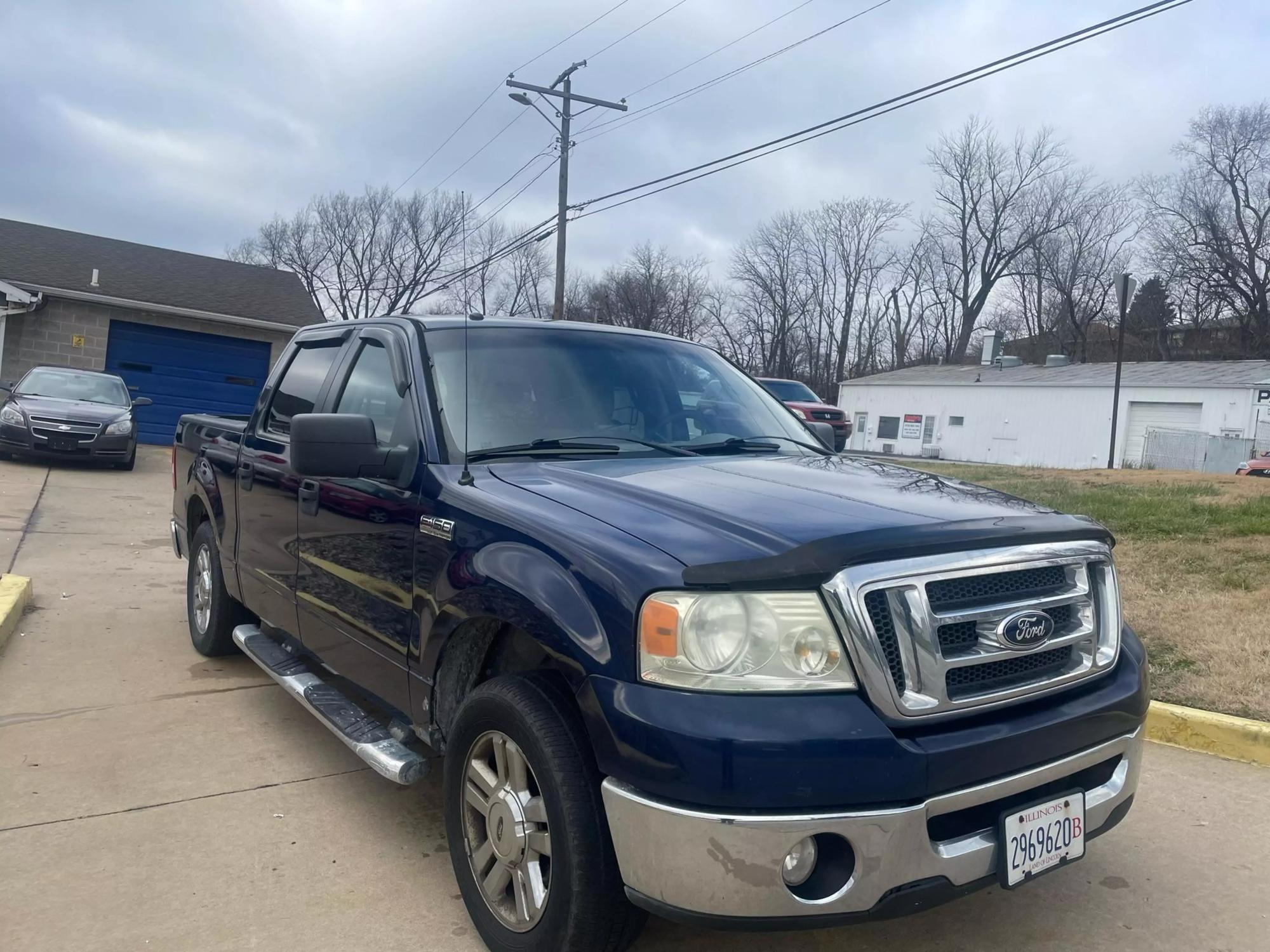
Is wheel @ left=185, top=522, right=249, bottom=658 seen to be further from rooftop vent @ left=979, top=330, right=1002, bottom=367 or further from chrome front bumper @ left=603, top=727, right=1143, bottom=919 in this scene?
rooftop vent @ left=979, top=330, right=1002, bottom=367

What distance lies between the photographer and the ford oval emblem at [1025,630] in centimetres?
244

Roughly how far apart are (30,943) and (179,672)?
271cm

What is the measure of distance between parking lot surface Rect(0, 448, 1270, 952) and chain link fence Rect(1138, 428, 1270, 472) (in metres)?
27.5

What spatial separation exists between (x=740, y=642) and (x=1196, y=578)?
541 centimetres

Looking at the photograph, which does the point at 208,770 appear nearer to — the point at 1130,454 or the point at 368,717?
the point at 368,717

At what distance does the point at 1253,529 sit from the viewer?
7.41m

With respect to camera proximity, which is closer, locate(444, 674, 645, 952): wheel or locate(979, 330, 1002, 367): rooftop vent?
locate(444, 674, 645, 952): wheel

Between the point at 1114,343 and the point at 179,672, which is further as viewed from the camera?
the point at 1114,343

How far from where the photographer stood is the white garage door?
1268 inches

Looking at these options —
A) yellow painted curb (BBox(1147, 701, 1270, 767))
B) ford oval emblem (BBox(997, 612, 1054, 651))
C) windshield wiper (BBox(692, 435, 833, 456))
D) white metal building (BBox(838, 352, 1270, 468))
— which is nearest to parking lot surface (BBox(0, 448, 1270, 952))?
yellow painted curb (BBox(1147, 701, 1270, 767))

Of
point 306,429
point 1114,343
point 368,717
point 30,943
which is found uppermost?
point 1114,343

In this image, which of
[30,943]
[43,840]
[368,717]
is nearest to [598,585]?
[368,717]

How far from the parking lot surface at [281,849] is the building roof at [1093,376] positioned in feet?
102

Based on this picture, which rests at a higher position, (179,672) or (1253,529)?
(1253,529)
